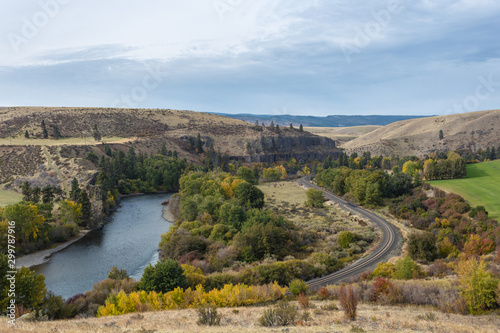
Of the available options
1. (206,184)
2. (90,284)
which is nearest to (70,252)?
(90,284)

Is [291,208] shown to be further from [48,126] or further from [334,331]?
[48,126]

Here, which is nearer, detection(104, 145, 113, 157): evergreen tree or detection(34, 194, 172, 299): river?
detection(34, 194, 172, 299): river

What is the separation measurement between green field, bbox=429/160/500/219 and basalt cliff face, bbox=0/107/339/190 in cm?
9963

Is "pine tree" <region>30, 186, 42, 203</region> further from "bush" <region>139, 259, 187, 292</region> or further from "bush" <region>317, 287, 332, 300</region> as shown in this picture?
"bush" <region>317, 287, 332, 300</region>

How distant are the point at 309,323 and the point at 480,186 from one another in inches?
3073

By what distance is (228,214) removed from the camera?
6488cm

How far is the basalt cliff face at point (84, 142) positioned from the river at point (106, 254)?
26.7m

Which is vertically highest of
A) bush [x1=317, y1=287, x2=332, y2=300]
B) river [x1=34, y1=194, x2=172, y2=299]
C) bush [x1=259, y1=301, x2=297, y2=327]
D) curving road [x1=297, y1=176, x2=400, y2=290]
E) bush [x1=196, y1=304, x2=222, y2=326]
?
bush [x1=259, y1=301, x2=297, y2=327]

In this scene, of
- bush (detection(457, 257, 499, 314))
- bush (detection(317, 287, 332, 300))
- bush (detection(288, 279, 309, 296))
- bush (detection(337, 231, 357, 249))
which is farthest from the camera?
bush (detection(337, 231, 357, 249))

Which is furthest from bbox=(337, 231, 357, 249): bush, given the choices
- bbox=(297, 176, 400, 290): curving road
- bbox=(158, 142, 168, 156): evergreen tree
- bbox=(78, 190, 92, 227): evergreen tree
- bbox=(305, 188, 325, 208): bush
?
bbox=(158, 142, 168, 156): evergreen tree

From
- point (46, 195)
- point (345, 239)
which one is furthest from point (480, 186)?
point (46, 195)

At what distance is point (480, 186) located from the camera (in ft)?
257

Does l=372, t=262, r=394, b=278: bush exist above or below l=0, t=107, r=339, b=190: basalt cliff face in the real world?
below

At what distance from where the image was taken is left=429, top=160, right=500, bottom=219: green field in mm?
65594
